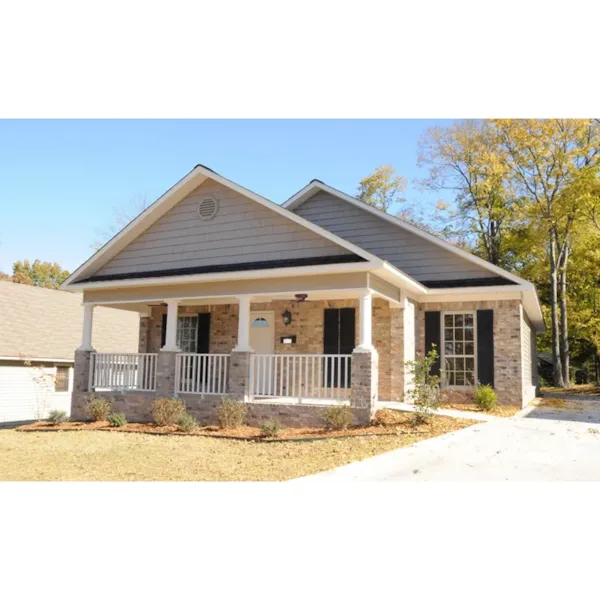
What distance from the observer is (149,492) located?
258 inches

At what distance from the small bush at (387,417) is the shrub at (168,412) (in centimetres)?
439

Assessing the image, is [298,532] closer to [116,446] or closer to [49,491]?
[49,491]

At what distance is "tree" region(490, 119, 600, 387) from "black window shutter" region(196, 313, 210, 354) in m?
15.7

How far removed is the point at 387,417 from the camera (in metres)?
11.1

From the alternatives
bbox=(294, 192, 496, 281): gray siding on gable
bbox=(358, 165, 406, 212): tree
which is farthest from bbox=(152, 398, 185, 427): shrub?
bbox=(358, 165, 406, 212): tree

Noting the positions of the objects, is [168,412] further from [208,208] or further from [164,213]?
[164,213]

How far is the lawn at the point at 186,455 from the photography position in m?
7.92

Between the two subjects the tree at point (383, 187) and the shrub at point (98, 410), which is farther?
the tree at point (383, 187)

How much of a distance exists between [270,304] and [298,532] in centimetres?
1100

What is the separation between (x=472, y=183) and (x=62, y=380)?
2222cm

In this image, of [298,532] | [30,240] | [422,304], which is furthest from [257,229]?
[298,532]

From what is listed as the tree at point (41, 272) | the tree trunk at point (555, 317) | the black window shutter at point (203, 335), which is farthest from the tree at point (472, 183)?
the tree at point (41, 272)

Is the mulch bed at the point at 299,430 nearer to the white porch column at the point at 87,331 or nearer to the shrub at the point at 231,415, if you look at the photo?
the shrub at the point at 231,415
